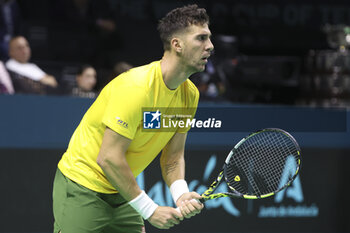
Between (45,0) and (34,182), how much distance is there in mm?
3053

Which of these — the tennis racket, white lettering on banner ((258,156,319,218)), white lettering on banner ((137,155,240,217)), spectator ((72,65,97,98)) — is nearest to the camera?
the tennis racket

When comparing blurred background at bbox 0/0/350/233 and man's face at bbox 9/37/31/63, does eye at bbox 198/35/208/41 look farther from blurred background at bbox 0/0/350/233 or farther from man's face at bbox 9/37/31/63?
man's face at bbox 9/37/31/63

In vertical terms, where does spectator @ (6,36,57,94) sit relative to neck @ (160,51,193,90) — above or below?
above

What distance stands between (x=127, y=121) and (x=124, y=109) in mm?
61

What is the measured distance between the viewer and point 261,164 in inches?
197

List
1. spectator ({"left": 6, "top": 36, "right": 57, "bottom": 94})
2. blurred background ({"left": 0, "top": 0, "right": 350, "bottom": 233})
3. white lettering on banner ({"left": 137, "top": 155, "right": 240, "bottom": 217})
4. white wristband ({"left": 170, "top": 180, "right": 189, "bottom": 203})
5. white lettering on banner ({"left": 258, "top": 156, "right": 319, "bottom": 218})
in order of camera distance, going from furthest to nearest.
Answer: spectator ({"left": 6, "top": 36, "right": 57, "bottom": 94}) → white lettering on banner ({"left": 258, "top": 156, "right": 319, "bottom": 218}) → white lettering on banner ({"left": 137, "top": 155, "right": 240, "bottom": 217}) → blurred background ({"left": 0, "top": 0, "right": 350, "bottom": 233}) → white wristband ({"left": 170, "top": 180, "right": 189, "bottom": 203})

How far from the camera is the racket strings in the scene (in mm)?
4191

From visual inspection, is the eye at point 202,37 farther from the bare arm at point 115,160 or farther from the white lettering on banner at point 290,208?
the white lettering on banner at point 290,208

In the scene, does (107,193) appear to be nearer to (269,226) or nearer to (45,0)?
(269,226)

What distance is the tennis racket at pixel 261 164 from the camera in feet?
13.7

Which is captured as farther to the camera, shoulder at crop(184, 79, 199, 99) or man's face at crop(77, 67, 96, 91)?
man's face at crop(77, 67, 96, 91)

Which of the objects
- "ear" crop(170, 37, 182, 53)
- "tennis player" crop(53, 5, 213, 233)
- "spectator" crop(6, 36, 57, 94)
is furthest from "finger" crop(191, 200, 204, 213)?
"spectator" crop(6, 36, 57, 94)

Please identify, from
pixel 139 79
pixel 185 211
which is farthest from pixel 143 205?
pixel 139 79

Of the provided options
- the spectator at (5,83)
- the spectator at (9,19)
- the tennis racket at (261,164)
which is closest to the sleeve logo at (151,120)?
the tennis racket at (261,164)
